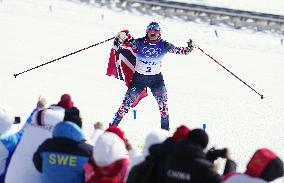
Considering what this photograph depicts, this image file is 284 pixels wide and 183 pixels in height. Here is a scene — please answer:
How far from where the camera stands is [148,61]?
28.4 feet

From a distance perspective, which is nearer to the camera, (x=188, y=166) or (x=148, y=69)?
(x=188, y=166)

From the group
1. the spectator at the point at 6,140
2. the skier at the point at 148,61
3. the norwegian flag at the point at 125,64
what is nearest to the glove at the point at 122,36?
the skier at the point at 148,61

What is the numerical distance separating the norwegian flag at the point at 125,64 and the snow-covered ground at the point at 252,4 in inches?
625

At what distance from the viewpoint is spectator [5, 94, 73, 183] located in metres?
5.60

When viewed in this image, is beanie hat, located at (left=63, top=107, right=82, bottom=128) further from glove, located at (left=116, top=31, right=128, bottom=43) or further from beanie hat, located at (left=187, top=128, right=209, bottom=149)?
glove, located at (left=116, top=31, right=128, bottom=43)

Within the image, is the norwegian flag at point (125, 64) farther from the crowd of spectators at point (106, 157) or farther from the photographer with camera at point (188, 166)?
the photographer with camera at point (188, 166)

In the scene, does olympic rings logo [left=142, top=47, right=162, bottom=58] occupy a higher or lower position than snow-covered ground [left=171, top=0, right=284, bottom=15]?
higher

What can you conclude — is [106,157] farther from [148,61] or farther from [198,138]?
[148,61]

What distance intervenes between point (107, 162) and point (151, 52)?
4.01 meters

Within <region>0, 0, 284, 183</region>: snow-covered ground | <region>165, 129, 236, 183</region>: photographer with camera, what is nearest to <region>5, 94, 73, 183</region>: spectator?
<region>165, 129, 236, 183</region>: photographer with camera

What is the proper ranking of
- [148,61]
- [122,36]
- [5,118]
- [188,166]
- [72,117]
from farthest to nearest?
[148,61], [122,36], [5,118], [72,117], [188,166]

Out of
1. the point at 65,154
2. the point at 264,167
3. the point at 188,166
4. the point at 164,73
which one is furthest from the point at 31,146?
the point at 164,73

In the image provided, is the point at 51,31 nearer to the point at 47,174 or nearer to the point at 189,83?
the point at 189,83

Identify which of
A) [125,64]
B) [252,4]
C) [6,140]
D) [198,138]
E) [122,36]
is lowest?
[252,4]
